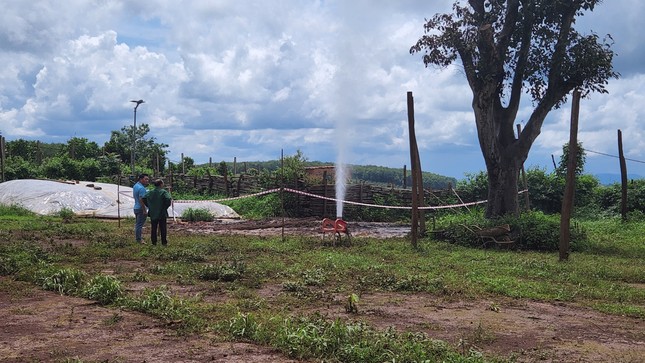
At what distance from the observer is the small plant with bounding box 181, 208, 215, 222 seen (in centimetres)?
2636

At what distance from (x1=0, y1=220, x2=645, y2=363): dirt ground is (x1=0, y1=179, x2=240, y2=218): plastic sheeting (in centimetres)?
1795

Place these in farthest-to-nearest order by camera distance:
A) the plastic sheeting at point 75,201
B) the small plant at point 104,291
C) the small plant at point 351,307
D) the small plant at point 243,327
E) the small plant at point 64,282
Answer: the plastic sheeting at point 75,201 → the small plant at point 64,282 → the small plant at point 104,291 → the small plant at point 351,307 → the small plant at point 243,327

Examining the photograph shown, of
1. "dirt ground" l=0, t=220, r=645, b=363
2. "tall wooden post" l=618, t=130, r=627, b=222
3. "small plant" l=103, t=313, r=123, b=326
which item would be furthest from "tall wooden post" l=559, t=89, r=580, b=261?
"tall wooden post" l=618, t=130, r=627, b=222

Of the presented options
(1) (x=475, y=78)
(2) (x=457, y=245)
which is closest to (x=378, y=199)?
(1) (x=475, y=78)

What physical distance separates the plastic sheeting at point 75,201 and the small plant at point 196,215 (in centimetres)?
58

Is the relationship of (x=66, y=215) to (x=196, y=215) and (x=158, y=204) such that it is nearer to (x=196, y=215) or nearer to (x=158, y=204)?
(x=196, y=215)

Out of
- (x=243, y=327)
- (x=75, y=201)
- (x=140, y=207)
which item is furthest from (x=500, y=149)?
Answer: (x=75, y=201)

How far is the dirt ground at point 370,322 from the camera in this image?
6.35m

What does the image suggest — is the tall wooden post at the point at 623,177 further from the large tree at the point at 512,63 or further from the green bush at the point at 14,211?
the green bush at the point at 14,211

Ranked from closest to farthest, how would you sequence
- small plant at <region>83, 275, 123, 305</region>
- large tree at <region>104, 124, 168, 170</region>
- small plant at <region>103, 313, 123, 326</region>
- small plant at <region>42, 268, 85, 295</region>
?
small plant at <region>103, 313, 123, 326</region>, small plant at <region>83, 275, 123, 305</region>, small plant at <region>42, 268, 85, 295</region>, large tree at <region>104, 124, 168, 170</region>

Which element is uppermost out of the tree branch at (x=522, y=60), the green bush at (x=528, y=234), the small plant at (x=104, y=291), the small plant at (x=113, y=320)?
the tree branch at (x=522, y=60)

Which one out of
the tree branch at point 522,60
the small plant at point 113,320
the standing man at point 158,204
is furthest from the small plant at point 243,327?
the tree branch at point 522,60

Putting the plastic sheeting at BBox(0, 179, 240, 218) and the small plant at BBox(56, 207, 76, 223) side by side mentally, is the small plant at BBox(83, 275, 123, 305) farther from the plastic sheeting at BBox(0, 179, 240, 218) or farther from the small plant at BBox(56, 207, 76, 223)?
the plastic sheeting at BBox(0, 179, 240, 218)

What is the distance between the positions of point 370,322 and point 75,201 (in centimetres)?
2341
